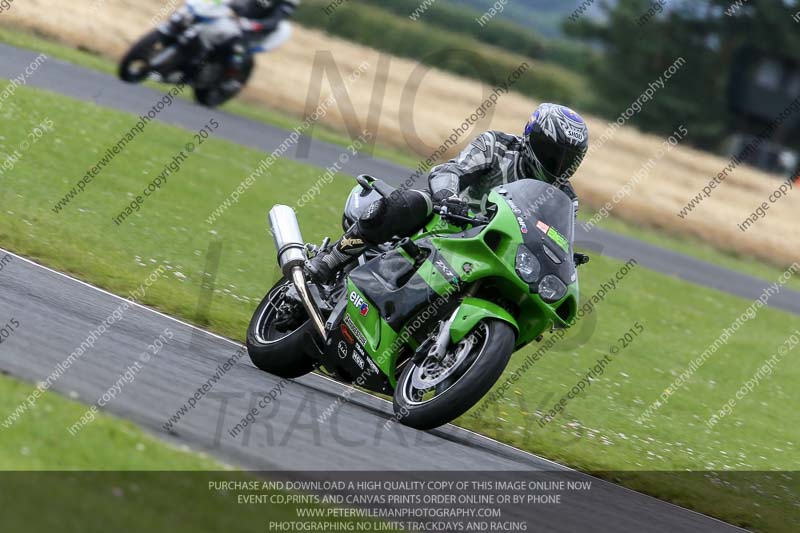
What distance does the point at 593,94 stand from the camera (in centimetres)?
6166

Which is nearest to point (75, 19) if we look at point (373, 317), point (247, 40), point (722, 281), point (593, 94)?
point (247, 40)

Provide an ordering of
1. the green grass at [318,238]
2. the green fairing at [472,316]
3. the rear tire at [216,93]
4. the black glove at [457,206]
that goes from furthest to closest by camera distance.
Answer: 1. the rear tire at [216,93]
2. the green grass at [318,238]
3. the black glove at [457,206]
4. the green fairing at [472,316]

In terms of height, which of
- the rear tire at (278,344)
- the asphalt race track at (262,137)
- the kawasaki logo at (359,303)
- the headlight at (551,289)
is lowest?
the asphalt race track at (262,137)

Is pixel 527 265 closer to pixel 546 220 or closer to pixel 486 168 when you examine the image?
pixel 546 220

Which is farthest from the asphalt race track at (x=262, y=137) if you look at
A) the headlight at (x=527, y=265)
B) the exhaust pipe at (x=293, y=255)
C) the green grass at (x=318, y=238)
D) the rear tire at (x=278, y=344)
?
the headlight at (x=527, y=265)

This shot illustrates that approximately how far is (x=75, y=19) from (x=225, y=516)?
21.8 m

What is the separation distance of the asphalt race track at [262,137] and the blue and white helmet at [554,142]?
10001 mm

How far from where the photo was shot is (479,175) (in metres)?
7.90

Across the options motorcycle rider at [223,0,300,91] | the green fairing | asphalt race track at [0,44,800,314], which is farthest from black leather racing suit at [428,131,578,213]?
motorcycle rider at [223,0,300,91]

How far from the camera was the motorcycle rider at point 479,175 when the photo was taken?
7.48 metres

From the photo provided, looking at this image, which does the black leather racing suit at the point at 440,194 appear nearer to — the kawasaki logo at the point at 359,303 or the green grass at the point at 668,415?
the kawasaki logo at the point at 359,303

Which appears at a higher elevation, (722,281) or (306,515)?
(306,515)

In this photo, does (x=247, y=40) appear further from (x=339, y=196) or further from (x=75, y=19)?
(x=75, y=19)

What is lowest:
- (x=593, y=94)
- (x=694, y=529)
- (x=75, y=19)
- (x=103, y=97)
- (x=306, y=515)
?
(x=593, y=94)
